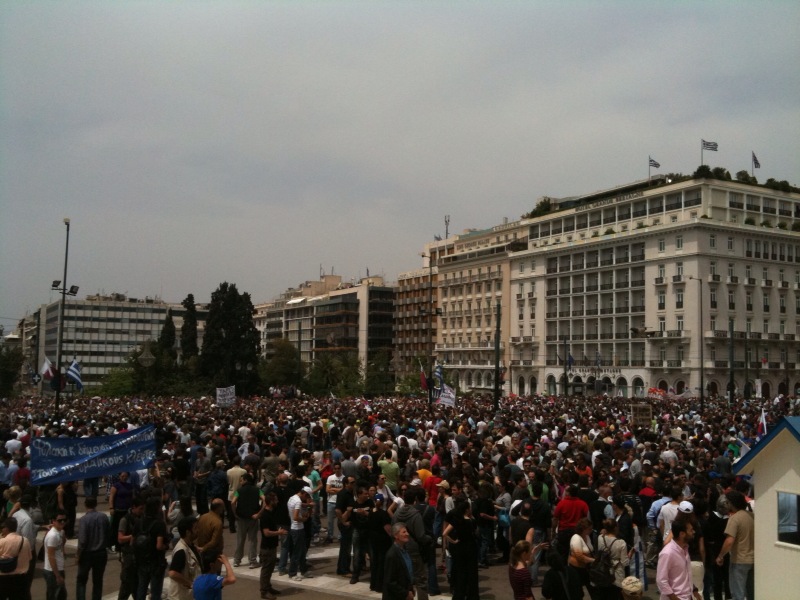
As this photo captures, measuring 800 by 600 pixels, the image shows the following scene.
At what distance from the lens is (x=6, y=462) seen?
14266 mm

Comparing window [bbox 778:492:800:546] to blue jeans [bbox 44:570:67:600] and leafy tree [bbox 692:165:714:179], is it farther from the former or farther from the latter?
leafy tree [bbox 692:165:714:179]

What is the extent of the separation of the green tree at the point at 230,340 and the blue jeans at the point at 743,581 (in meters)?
56.0

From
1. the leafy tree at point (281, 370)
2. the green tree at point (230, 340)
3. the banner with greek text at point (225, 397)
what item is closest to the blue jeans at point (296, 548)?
the banner with greek text at point (225, 397)

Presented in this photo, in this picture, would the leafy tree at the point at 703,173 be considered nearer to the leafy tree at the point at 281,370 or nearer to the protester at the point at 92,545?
the leafy tree at the point at 281,370

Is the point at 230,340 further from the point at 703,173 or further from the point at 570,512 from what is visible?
the point at 570,512

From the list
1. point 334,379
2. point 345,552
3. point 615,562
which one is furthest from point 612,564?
point 334,379

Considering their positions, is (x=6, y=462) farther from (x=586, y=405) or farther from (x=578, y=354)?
(x=578, y=354)

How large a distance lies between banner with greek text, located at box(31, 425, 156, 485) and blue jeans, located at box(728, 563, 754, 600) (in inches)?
354

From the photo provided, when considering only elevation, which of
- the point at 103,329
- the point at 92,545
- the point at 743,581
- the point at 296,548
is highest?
the point at 103,329

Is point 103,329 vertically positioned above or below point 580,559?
above

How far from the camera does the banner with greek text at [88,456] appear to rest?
11688 mm

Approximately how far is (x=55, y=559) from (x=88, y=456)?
3.39m

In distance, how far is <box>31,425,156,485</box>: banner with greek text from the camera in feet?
38.3

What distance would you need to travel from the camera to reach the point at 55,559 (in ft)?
29.5
